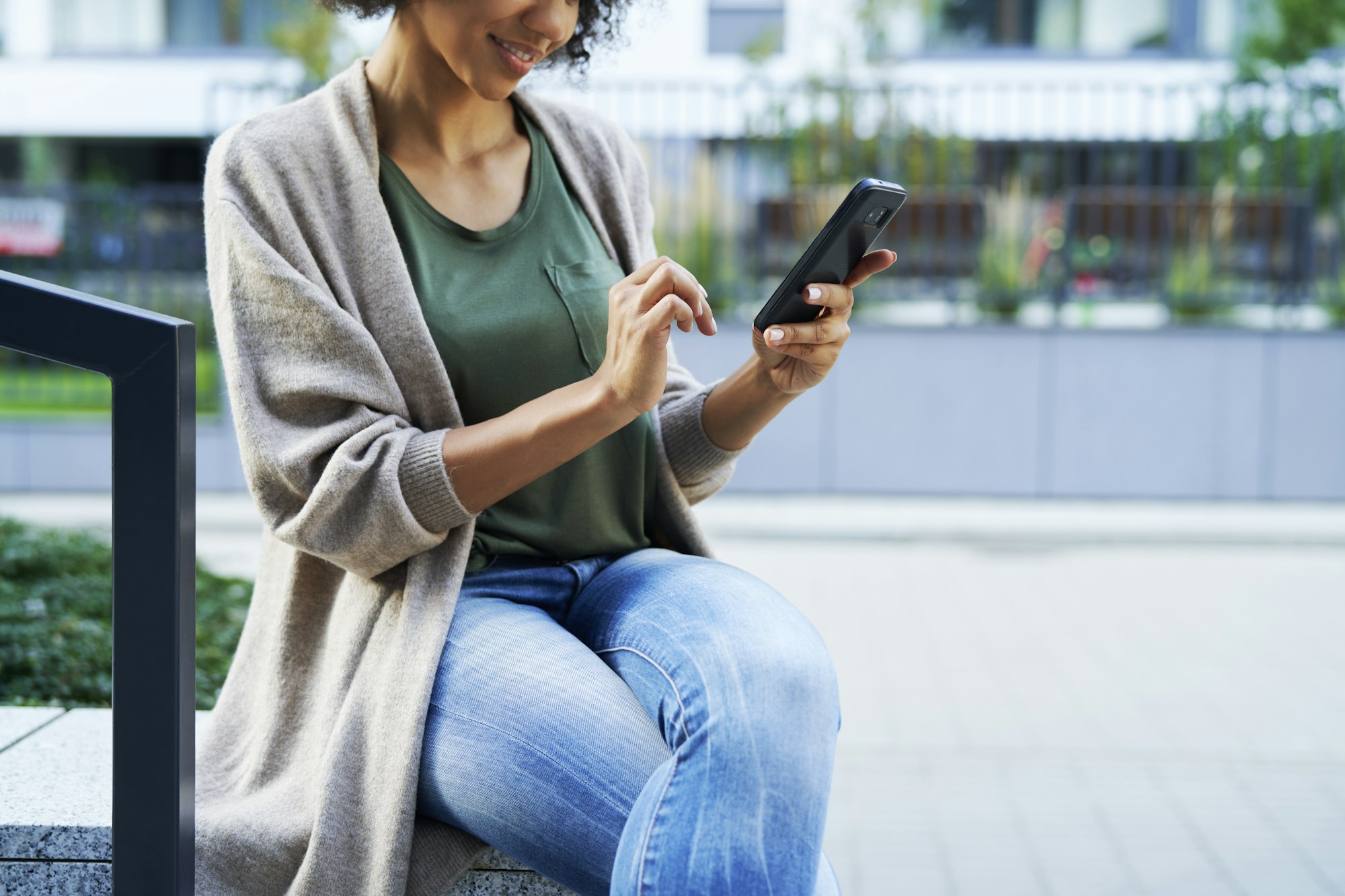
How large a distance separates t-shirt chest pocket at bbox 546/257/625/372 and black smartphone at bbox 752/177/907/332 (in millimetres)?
212

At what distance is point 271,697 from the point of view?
5.82 ft

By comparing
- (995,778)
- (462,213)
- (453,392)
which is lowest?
(995,778)

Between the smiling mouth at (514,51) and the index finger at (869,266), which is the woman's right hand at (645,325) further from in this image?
the smiling mouth at (514,51)

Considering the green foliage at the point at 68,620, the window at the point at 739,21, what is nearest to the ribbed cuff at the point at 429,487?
the green foliage at the point at 68,620

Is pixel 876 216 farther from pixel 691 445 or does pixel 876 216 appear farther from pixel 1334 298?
pixel 1334 298

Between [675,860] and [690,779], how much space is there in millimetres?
83

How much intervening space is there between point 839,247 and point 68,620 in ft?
9.35

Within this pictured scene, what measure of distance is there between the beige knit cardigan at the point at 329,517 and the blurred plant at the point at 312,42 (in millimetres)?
10009

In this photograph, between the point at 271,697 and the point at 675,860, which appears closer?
the point at 675,860

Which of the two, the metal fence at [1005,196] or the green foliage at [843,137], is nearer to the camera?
the metal fence at [1005,196]

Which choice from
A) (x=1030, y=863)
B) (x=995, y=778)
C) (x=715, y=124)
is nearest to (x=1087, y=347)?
(x=715, y=124)

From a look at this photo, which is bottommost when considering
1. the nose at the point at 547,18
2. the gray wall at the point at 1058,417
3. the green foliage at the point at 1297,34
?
the gray wall at the point at 1058,417

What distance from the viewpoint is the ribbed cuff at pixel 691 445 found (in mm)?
1988

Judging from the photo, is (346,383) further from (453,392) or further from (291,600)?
(291,600)
